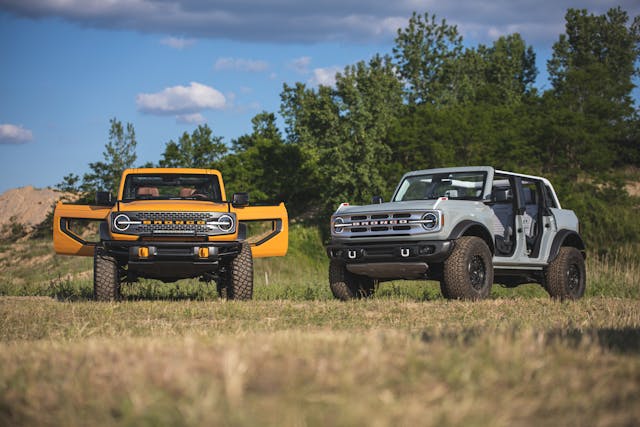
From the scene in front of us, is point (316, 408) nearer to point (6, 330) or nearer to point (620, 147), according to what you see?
point (6, 330)

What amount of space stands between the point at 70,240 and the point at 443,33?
218ft

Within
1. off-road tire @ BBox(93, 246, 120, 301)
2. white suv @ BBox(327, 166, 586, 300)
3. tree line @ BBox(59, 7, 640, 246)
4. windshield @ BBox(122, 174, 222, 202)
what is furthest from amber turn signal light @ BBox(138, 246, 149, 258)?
tree line @ BBox(59, 7, 640, 246)

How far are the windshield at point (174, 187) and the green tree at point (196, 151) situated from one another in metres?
50.7

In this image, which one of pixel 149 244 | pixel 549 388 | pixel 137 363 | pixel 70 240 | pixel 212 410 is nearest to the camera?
pixel 212 410

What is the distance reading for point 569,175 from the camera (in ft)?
195

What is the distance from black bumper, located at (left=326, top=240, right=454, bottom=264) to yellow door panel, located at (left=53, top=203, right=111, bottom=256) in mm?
3920

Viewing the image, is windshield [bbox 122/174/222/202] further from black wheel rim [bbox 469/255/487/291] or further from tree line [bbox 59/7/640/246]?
tree line [bbox 59/7/640/246]

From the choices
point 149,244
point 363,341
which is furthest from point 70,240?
point 363,341

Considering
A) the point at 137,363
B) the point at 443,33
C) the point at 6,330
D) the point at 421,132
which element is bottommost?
the point at 6,330

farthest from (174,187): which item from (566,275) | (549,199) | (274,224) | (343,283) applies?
(566,275)

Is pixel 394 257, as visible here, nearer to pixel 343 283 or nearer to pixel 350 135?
pixel 343 283

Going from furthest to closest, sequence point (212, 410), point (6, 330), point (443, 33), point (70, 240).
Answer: point (443, 33), point (70, 240), point (6, 330), point (212, 410)

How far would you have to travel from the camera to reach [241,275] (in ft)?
45.3

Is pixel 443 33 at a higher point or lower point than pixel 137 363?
higher
